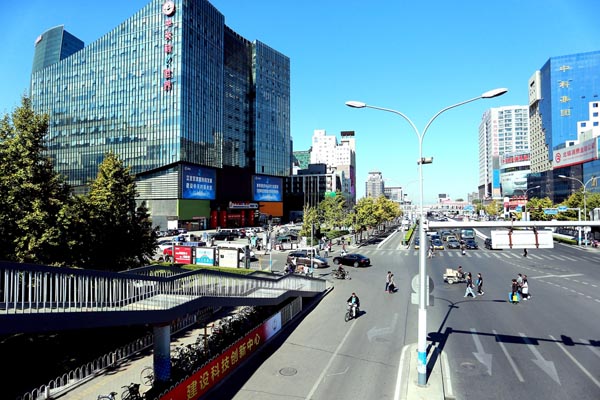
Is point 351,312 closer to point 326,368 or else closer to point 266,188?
point 326,368

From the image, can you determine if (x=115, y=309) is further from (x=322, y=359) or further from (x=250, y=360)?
(x=322, y=359)

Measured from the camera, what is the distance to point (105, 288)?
32.7ft

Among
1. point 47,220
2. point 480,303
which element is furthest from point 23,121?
point 480,303

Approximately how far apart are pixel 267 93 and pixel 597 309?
4120 inches

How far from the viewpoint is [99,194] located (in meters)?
22.2

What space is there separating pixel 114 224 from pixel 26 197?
24.5 ft

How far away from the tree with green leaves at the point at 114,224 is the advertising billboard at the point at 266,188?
81542 millimetres

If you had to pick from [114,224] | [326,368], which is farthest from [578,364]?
[114,224]

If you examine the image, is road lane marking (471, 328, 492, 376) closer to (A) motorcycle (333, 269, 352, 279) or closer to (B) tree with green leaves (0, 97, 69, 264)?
(A) motorcycle (333, 269, 352, 279)

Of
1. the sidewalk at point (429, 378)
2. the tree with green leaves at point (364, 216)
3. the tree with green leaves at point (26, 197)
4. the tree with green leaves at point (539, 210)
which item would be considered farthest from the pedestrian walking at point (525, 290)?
the tree with green leaves at point (539, 210)

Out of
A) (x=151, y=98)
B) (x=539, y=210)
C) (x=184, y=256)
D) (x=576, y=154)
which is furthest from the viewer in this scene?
(x=576, y=154)

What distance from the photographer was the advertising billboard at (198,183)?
81188 mm

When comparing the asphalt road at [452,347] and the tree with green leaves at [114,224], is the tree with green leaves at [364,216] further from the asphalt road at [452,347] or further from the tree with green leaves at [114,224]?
the tree with green leaves at [114,224]

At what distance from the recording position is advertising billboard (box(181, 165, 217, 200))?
3196 inches
